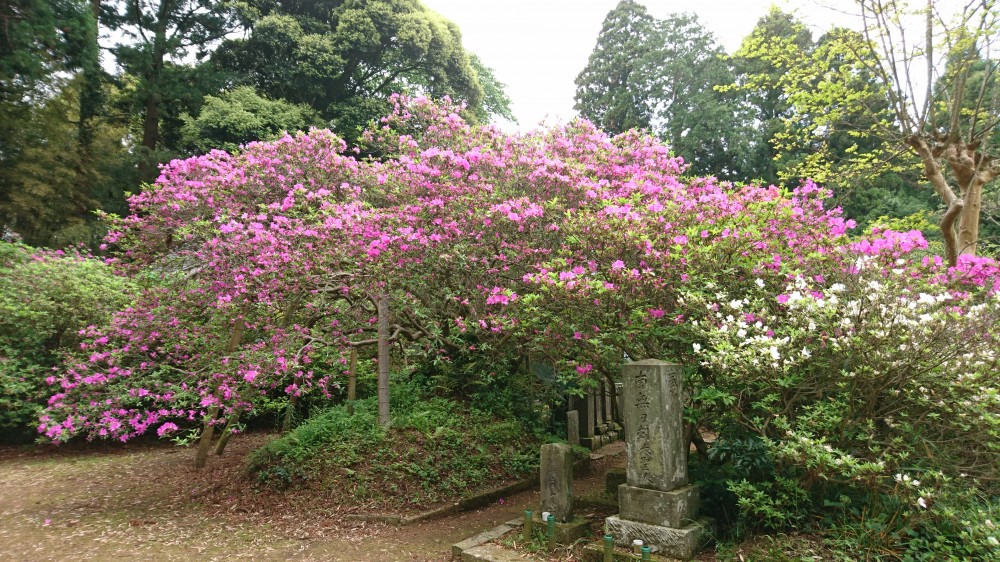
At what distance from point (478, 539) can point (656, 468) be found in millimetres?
1792

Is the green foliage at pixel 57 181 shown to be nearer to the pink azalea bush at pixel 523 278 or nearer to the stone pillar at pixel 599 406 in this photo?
the pink azalea bush at pixel 523 278

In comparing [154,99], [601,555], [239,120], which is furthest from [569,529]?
[154,99]

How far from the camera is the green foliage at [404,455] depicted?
6094 millimetres

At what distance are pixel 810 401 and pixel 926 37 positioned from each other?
17.5ft

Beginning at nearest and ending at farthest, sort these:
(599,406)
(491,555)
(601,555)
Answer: (601,555) → (491,555) → (599,406)

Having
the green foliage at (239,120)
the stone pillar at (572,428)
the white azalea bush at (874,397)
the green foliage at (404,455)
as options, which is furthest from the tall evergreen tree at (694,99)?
the white azalea bush at (874,397)

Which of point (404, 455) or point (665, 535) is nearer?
point (665, 535)

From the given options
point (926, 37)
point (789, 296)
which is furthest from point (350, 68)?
point (789, 296)

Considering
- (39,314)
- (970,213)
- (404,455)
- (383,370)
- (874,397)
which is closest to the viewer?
(874,397)

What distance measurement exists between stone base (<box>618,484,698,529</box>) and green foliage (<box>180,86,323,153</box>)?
1321cm

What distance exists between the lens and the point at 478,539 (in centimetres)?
482

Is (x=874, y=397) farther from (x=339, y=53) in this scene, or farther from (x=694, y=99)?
(x=694, y=99)

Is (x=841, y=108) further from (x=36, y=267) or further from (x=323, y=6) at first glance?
(x=323, y=6)

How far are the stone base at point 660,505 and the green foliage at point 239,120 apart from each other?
1321 cm
